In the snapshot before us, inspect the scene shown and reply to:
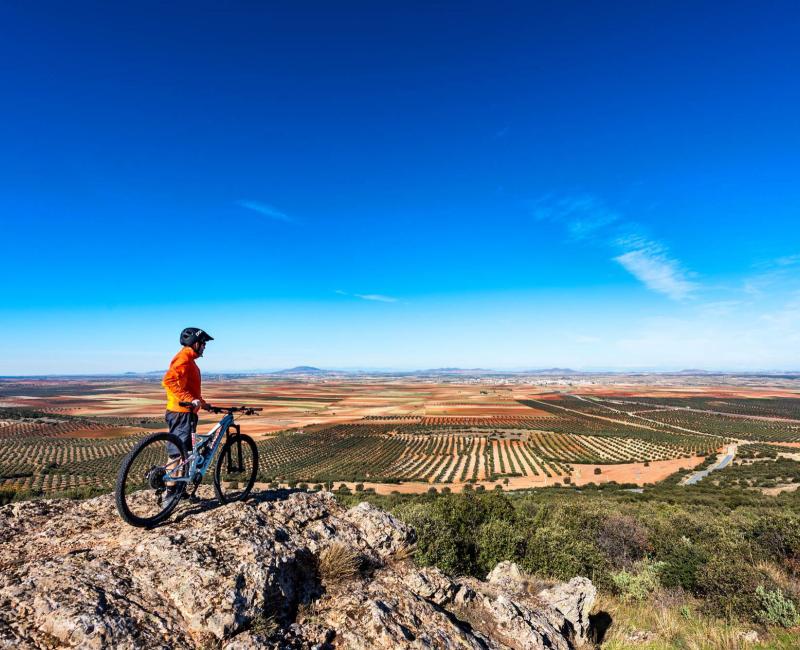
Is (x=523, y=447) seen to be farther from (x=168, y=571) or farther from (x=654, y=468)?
(x=168, y=571)

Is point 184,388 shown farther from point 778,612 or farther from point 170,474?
point 778,612

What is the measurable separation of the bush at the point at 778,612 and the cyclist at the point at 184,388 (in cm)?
1151

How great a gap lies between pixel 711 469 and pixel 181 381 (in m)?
78.3

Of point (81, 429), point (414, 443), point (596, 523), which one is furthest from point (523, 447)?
point (81, 429)

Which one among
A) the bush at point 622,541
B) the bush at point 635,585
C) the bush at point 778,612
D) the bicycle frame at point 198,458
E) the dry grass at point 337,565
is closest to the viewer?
the dry grass at point 337,565

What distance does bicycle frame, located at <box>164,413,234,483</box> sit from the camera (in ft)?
19.0

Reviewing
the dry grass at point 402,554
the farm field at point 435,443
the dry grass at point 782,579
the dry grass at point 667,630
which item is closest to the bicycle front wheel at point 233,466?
the dry grass at point 402,554

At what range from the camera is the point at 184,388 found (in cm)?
596

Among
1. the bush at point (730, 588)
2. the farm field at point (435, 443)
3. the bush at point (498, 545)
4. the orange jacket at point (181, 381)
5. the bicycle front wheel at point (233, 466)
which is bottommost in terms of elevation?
the farm field at point (435, 443)

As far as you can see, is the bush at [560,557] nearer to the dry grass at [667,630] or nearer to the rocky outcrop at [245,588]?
the dry grass at [667,630]

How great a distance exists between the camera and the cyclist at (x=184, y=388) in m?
5.86

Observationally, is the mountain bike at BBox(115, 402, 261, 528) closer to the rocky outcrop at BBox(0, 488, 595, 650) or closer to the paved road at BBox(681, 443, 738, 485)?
the rocky outcrop at BBox(0, 488, 595, 650)

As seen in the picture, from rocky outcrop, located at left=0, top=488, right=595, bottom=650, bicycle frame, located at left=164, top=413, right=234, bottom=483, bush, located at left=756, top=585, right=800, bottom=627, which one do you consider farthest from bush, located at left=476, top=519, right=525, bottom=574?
bicycle frame, located at left=164, top=413, right=234, bottom=483

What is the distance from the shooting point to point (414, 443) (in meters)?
90.9
